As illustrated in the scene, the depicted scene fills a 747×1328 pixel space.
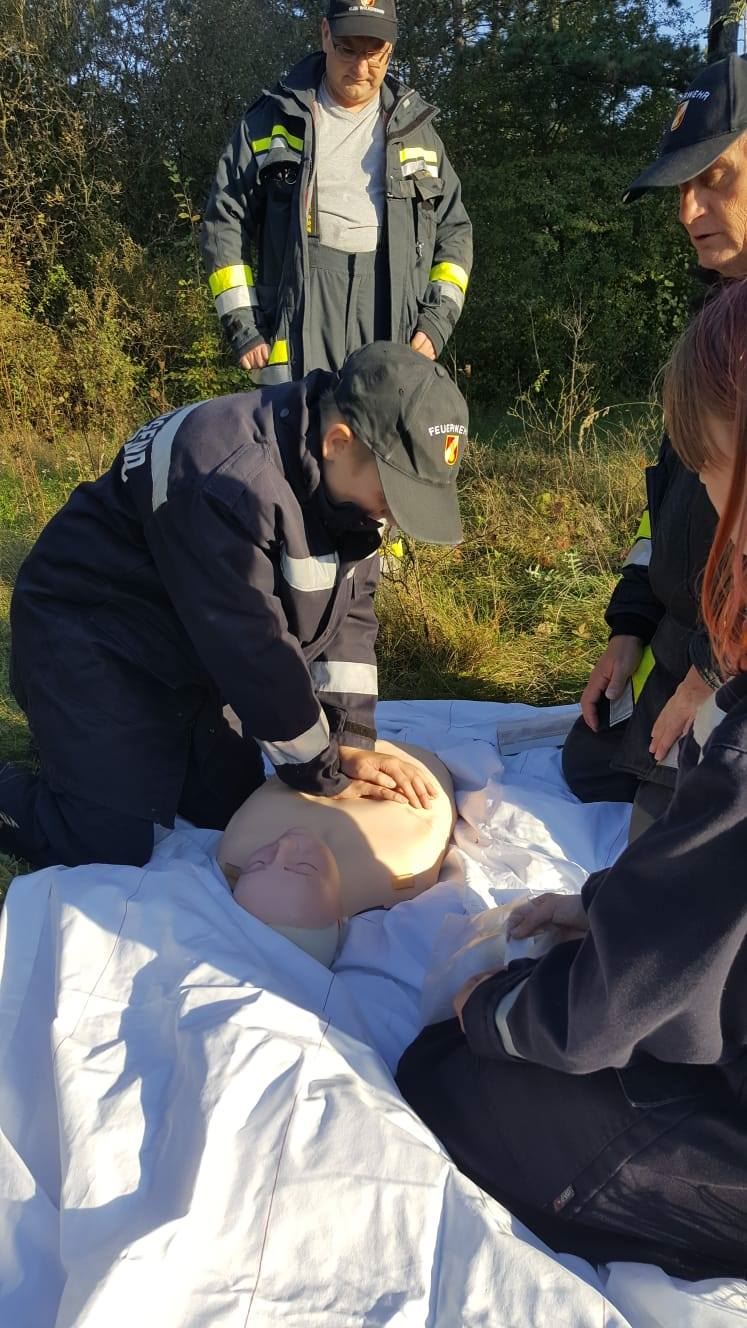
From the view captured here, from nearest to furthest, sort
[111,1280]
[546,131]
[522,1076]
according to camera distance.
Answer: [111,1280] < [522,1076] < [546,131]

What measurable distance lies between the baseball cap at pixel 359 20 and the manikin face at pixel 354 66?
0.10 ft

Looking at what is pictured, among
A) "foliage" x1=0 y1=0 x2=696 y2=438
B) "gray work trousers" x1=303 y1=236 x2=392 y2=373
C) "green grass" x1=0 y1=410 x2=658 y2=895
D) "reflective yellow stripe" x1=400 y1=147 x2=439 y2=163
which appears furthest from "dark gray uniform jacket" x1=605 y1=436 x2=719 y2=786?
"foliage" x1=0 y1=0 x2=696 y2=438

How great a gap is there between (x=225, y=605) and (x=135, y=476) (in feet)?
1.29

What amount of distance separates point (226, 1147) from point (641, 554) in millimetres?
1921

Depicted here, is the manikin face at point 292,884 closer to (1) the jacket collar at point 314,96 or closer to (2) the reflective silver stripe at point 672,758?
(2) the reflective silver stripe at point 672,758

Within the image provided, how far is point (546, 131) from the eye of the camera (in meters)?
8.73

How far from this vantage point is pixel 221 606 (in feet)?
7.48

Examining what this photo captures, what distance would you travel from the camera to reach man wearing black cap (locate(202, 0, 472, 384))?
12.7ft

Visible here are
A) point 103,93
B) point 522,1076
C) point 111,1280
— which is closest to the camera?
point 111,1280

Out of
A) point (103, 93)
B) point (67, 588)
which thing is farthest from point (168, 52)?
point (67, 588)

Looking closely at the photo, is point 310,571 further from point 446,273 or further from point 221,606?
point 446,273

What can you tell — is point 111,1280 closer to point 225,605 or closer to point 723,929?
point 723,929

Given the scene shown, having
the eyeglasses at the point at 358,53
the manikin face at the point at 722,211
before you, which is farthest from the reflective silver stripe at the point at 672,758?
the eyeglasses at the point at 358,53

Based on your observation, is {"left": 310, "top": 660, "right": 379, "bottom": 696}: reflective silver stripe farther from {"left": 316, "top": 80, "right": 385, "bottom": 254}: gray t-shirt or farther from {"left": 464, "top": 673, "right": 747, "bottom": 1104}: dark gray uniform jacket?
{"left": 316, "top": 80, "right": 385, "bottom": 254}: gray t-shirt
